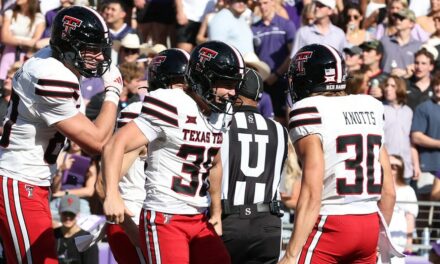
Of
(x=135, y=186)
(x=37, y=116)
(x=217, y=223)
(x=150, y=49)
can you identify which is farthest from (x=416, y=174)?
(x=37, y=116)

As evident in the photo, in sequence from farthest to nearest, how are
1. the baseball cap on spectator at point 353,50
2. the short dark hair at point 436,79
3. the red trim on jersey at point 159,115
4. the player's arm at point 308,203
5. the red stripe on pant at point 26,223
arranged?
the baseball cap on spectator at point 353,50
the short dark hair at point 436,79
the red stripe on pant at point 26,223
the red trim on jersey at point 159,115
the player's arm at point 308,203

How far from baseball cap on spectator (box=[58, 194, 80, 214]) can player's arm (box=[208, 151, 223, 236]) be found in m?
3.09

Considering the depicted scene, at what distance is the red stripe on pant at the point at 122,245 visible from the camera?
7918 mm

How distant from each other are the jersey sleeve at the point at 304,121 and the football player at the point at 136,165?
127 cm

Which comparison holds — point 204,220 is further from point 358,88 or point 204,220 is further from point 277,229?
point 358,88

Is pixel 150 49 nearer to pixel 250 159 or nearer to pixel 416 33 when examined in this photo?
pixel 416 33

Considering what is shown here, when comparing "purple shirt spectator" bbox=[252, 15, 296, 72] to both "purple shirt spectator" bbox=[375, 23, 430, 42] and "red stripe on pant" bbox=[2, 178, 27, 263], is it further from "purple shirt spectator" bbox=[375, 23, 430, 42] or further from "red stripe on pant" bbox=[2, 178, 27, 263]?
"red stripe on pant" bbox=[2, 178, 27, 263]

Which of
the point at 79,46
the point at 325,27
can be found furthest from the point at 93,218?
the point at 325,27

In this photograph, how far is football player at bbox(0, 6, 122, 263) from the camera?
6.92 meters

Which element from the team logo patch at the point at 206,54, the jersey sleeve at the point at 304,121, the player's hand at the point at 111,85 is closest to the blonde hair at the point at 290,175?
the player's hand at the point at 111,85

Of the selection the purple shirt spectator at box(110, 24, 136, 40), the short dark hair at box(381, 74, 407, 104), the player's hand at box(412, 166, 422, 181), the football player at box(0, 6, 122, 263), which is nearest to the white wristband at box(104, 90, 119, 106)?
the football player at box(0, 6, 122, 263)

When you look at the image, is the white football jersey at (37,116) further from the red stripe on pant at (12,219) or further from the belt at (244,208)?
the belt at (244,208)

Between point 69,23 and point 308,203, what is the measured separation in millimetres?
2028

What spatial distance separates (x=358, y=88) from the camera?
11.6 metres
